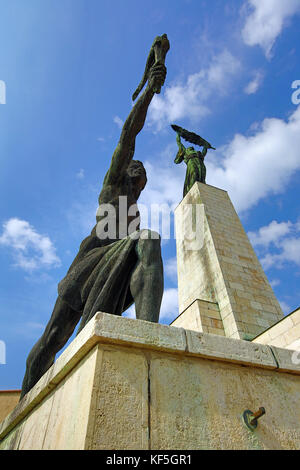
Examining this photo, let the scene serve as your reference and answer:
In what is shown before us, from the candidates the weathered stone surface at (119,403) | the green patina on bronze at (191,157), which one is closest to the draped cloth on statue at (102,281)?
the weathered stone surface at (119,403)

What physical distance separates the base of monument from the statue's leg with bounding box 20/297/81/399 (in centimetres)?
103

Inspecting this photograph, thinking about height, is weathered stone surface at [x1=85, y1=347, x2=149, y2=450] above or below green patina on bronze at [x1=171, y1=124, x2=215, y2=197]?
below

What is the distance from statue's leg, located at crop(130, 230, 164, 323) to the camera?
84.7 inches

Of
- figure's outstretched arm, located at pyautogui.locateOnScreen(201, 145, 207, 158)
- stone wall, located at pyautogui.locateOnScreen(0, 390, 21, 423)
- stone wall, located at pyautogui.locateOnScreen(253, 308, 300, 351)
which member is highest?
figure's outstretched arm, located at pyautogui.locateOnScreen(201, 145, 207, 158)

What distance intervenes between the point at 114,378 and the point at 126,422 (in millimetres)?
178

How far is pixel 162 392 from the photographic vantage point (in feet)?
4.61

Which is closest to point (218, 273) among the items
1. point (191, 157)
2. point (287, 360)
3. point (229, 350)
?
point (287, 360)

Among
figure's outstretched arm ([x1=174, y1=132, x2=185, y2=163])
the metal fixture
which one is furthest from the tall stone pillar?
the metal fixture

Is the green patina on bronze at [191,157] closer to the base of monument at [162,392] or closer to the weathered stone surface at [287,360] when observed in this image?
the weathered stone surface at [287,360]

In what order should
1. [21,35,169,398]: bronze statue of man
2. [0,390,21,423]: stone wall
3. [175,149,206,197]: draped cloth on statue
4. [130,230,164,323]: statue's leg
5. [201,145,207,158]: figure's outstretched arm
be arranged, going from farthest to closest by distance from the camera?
[201,145,207,158]: figure's outstretched arm, [175,149,206,197]: draped cloth on statue, [0,390,21,423]: stone wall, [21,35,169,398]: bronze statue of man, [130,230,164,323]: statue's leg

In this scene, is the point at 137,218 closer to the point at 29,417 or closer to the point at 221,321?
the point at 29,417

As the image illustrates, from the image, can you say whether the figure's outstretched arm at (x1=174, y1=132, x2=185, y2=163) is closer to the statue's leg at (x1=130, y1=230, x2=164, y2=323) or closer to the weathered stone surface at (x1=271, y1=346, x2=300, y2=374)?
the statue's leg at (x1=130, y1=230, x2=164, y2=323)

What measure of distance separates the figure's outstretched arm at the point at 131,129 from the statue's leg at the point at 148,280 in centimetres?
98

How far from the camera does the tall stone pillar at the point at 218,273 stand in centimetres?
821
